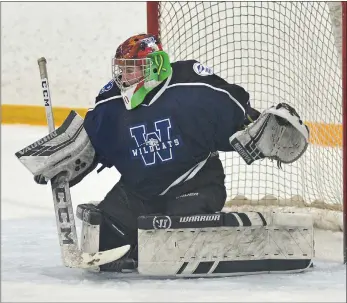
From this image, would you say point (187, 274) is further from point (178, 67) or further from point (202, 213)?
point (178, 67)

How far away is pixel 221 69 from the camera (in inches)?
154

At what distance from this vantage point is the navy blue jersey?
2.93 meters

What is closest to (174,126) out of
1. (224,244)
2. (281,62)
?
(224,244)

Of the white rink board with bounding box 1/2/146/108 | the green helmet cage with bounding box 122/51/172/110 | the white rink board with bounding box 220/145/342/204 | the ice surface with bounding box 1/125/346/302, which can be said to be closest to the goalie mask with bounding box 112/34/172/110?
the green helmet cage with bounding box 122/51/172/110

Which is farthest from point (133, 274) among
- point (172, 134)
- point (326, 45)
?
point (326, 45)

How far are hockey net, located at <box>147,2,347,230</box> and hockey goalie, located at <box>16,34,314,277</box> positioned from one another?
557 mm

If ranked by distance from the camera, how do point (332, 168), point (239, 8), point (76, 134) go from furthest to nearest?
point (239, 8)
point (332, 168)
point (76, 134)

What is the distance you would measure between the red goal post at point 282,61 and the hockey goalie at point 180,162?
0.55 m

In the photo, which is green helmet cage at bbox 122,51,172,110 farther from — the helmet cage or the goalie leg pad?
the goalie leg pad

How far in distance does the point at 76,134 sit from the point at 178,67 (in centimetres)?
36

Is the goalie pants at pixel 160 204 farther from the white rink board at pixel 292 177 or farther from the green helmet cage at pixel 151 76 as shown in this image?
the white rink board at pixel 292 177

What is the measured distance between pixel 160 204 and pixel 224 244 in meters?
0.26

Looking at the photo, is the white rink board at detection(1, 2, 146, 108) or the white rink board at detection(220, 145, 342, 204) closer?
the white rink board at detection(220, 145, 342, 204)

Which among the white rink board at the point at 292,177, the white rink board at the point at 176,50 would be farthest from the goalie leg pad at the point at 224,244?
the white rink board at the point at 176,50
